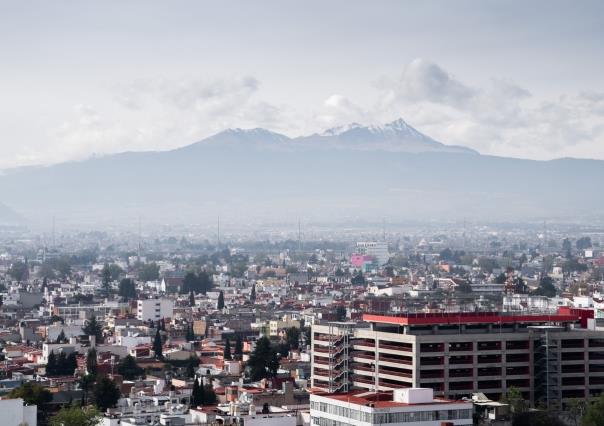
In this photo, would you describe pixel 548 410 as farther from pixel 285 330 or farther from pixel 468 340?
pixel 285 330

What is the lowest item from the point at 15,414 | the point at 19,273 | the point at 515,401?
the point at 15,414

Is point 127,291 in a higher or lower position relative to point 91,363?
higher

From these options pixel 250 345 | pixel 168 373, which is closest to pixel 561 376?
pixel 168 373

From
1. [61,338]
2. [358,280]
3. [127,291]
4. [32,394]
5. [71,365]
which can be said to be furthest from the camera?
[358,280]

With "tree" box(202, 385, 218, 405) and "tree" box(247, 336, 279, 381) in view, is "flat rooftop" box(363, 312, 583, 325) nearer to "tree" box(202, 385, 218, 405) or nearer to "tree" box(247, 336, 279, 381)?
"tree" box(202, 385, 218, 405)

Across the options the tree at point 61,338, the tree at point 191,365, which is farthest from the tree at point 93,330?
the tree at point 191,365

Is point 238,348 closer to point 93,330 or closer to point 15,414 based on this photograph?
point 93,330

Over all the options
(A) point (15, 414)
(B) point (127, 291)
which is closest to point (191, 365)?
(A) point (15, 414)
